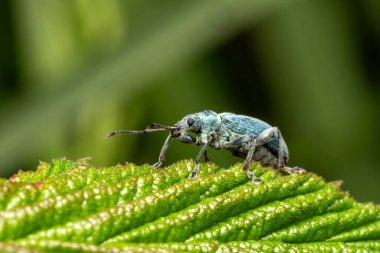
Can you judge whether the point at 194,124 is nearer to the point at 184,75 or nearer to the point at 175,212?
the point at 175,212

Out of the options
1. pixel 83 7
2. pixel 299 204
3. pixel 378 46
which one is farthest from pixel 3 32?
pixel 299 204

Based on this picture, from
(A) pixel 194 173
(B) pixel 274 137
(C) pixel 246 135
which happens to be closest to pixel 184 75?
(C) pixel 246 135

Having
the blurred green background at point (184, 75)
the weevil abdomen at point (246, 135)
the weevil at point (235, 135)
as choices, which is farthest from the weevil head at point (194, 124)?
the blurred green background at point (184, 75)

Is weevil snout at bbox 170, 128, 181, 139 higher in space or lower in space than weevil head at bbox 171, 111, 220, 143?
lower

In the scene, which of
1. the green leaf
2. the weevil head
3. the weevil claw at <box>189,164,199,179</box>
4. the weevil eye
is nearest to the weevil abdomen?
the weevil head

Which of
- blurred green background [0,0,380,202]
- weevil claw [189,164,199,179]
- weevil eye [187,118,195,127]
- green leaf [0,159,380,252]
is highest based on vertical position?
blurred green background [0,0,380,202]

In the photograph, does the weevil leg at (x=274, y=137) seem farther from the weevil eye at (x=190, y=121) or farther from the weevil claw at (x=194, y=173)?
the weevil claw at (x=194, y=173)

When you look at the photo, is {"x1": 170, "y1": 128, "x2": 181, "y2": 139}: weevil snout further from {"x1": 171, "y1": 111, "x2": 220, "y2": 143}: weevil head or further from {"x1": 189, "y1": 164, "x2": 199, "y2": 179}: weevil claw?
{"x1": 189, "y1": 164, "x2": 199, "y2": 179}: weevil claw

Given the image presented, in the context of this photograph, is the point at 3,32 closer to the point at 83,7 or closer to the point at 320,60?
the point at 83,7
